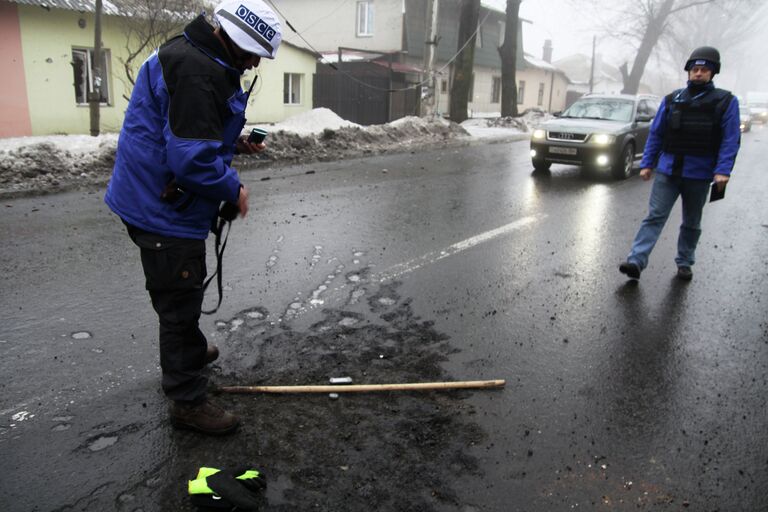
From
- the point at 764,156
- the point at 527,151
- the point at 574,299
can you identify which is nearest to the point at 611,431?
the point at 574,299

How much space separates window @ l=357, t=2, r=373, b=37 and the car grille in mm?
21777

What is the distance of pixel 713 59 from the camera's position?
5109 millimetres

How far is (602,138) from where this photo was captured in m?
11.7

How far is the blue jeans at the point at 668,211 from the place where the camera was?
547 centimetres

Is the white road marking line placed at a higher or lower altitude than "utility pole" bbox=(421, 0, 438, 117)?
lower

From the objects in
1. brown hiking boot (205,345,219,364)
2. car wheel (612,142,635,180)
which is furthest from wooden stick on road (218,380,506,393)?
car wheel (612,142,635,180)

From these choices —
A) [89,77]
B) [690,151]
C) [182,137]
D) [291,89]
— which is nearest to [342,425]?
[182,137]

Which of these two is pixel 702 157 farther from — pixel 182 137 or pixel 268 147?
pixel 268 147

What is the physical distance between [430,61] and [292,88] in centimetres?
731

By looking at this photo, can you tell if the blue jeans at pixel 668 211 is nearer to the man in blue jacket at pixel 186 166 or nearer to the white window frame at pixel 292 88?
the man in blue jacket at pixel 186 166

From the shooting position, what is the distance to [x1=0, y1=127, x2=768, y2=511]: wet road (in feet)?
8.87

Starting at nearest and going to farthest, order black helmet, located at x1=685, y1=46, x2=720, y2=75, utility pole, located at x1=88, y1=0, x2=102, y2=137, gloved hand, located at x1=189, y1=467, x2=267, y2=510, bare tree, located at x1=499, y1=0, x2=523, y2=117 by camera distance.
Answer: gloved hand, located at x1=189, y1=467, x2=267, y2=510, black helmet, located at x1=685, y1=46, x2=720, y2=75, utility pole, located at x1=88, y1=0, x2=102, y2=137, bare tree, located at x1=499, y1=0, x2=523, y2=117

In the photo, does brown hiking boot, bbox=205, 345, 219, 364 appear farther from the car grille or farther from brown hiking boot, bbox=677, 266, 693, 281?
the car grille

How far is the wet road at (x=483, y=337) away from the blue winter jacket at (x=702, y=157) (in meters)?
1.04
